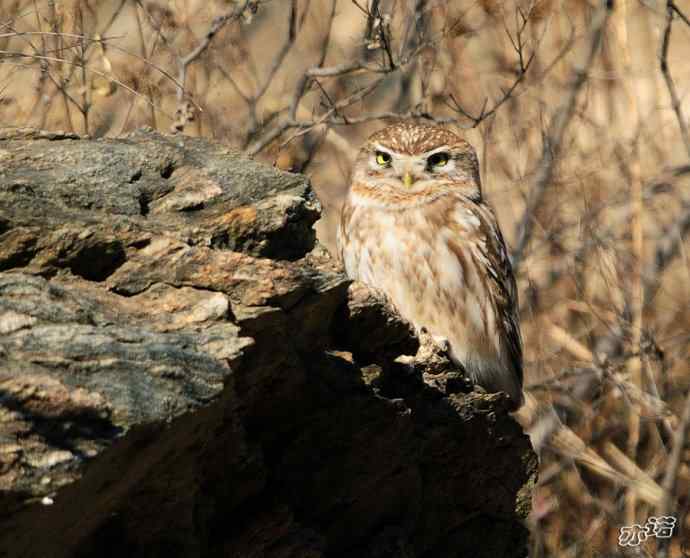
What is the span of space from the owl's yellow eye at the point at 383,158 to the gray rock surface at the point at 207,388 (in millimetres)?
1839

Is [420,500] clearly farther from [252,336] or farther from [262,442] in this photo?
[252,336]

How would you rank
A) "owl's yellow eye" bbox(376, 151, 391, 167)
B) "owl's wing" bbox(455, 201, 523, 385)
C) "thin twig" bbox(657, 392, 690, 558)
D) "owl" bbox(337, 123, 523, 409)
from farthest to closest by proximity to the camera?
"thin twig" bbox(657, 392, 690, 558) → "owl's yellow eye" bbox(376, 151, 391, 167) → "owl's wing" bbox(455, 201, 523, 385) → "owl" bbox(337, 123, 523, 409)

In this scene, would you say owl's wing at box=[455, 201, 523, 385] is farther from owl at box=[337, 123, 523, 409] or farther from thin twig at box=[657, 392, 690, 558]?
thin twig at box=[657, 392, 690, 558]

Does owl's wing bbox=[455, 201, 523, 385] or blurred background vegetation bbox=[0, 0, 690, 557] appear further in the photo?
blurred background vegetation bbox=[0, 0, 690, 557]

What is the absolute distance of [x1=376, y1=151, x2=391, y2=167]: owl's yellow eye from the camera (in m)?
6.37

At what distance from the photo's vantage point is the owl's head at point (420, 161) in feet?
20.5

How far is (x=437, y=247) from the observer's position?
6.04m

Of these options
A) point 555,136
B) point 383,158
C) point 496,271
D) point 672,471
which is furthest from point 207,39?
point 672,471

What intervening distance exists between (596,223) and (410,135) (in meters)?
3.12

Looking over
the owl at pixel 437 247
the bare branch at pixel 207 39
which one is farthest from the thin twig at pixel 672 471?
the bare branch at pixel 207 39

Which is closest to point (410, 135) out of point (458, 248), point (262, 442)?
point (458, 248)

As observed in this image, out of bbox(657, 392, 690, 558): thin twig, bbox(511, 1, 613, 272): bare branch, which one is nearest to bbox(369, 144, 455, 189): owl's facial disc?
bbox(511, 1, 613, 272): bare branch

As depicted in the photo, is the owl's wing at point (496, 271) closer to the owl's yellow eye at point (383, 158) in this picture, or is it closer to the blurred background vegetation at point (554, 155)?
the owl's yellow eye at point (383, 158)

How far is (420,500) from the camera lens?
4660mm
